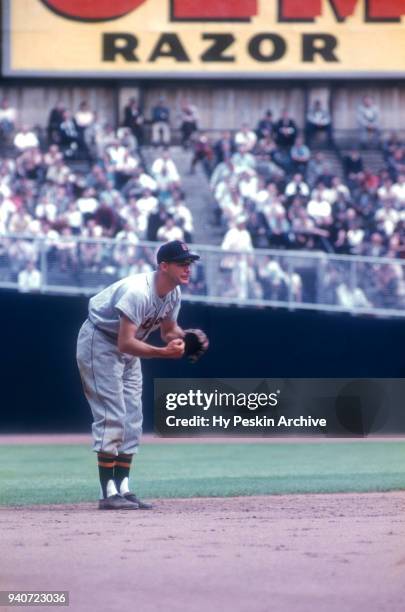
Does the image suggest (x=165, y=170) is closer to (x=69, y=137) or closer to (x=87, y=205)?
(x=69, y=137)

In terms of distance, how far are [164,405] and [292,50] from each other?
30.0ft

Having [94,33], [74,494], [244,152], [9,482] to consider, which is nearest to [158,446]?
[9,482]

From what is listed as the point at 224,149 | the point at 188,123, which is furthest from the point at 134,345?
the point at 188,123

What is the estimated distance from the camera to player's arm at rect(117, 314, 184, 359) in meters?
6.83

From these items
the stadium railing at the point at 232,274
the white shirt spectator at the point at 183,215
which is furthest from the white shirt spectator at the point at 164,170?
the stadium railing at the point at 232,274

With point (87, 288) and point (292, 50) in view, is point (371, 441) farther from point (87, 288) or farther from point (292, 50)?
point (292, 50)

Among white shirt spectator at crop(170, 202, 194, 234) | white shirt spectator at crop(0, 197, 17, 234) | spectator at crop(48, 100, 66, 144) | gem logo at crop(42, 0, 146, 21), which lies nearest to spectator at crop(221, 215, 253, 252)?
white shirt spectator at crop(170, 202, 194, 234)

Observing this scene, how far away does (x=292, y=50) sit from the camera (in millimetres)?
21406

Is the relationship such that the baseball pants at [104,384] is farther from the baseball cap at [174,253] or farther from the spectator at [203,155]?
the spectator at [203,155]

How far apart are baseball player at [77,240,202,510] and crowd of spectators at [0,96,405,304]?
313 inches

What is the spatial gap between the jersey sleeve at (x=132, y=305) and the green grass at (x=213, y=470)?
1.69 metres

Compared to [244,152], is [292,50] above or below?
above

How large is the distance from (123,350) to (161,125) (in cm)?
1416

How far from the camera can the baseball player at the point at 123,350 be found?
22.7 ft
